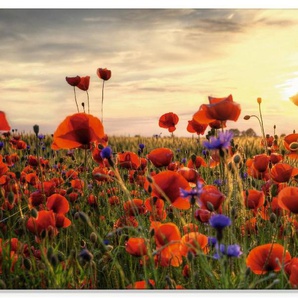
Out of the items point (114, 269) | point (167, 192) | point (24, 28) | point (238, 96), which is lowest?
point (114, 269)

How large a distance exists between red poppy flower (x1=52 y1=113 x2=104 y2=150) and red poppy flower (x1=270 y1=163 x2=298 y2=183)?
61 cm

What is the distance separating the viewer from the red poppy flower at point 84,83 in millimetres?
1930

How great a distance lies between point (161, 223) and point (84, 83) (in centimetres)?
65

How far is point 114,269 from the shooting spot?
161cm

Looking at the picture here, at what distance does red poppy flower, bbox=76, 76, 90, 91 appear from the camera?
6.33 ft

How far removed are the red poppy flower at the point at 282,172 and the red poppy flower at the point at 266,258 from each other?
328 millimetres

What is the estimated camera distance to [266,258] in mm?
1392

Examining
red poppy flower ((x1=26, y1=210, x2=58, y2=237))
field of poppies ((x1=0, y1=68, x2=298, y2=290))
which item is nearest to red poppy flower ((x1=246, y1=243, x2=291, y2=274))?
field of poppies ((x1=0, y1=68, x2=298, y2=290))

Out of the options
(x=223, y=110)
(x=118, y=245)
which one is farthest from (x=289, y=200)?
(x=118, y=245)

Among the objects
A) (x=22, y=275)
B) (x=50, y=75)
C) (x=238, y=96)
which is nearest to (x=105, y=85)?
(x=50, y=75)

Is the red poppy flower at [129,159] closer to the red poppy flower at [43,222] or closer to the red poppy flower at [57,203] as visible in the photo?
the red poppy flower at [57,203]

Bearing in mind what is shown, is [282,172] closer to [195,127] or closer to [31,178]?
[195,127]

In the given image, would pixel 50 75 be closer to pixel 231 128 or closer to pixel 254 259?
pixel 231 128
